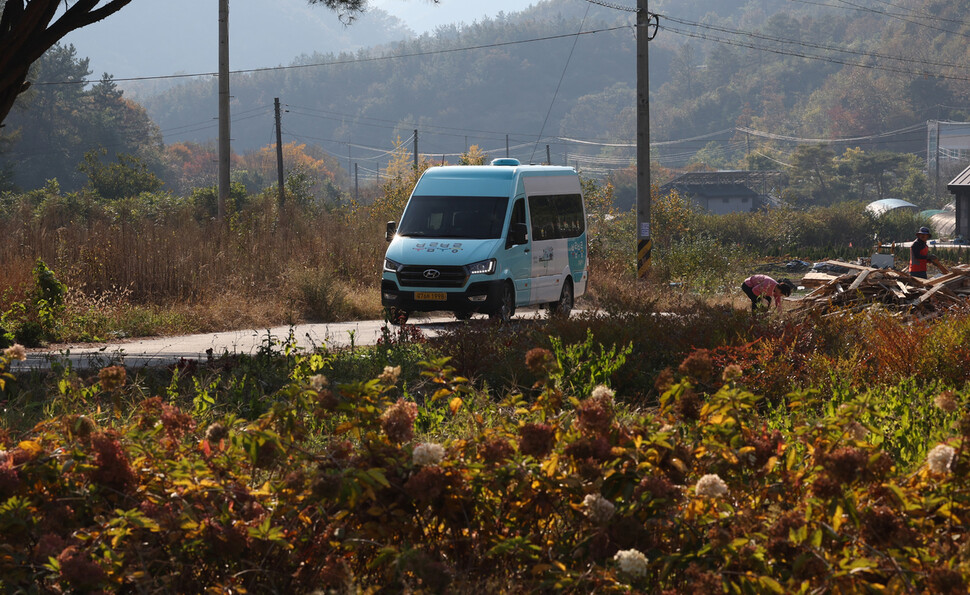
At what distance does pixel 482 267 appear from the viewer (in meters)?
14.9

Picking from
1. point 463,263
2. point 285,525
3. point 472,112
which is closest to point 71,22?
point 463,263

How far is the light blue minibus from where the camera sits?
49.0ft

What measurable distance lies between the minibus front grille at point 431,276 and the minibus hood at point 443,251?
A: 0.09 meters

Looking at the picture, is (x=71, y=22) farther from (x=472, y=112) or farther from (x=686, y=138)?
(x=472, y=112)

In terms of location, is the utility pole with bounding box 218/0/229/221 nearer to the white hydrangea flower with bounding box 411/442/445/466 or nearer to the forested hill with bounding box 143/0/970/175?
the white hydrangea flower with bounding box 411/442/445/466

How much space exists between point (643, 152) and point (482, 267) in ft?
28.8

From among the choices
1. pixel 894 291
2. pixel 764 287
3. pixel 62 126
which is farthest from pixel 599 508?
pixel 62 126

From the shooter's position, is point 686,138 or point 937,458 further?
point 686,138

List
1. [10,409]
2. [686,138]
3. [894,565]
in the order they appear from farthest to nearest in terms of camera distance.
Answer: [686,138] < [10,409] < [894,565]

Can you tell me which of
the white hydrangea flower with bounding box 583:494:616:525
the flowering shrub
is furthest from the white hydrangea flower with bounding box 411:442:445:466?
the white hydrangea flower with bounding box 583:494:616:525

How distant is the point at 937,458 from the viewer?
3.24 m

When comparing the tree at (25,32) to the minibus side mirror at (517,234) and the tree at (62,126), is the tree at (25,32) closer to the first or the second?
the minibus side mirror at (517,234)

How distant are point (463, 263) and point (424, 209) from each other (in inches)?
62.2

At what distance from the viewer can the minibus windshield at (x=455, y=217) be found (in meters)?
15.6
